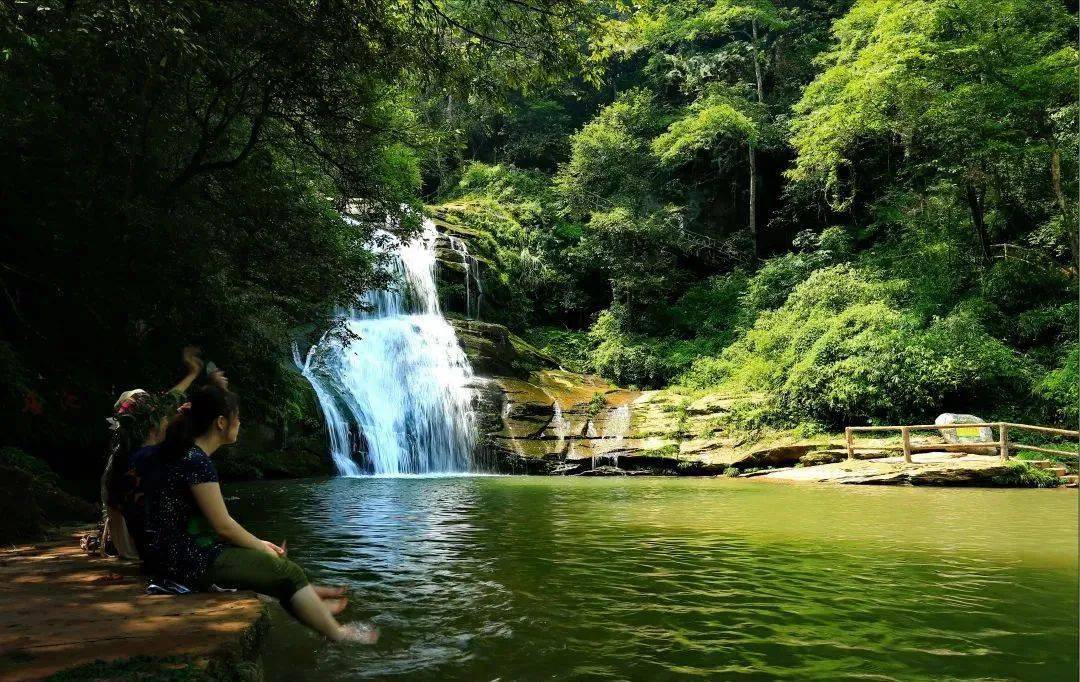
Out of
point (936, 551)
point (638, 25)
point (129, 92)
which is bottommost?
point (936, 551)

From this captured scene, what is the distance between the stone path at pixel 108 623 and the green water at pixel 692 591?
42 cm

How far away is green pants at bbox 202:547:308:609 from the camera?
3271 mm

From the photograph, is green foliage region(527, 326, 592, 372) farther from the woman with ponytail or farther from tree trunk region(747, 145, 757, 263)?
the woman with ponytail

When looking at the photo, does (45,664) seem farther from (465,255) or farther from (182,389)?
(465,255)

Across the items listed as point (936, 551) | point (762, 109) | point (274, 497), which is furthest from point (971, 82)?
point (274, 497)

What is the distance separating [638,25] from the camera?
7.77 metres

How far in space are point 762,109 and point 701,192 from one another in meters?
5.04

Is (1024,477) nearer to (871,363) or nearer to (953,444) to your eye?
(953,444)

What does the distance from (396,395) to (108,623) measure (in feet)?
59.0

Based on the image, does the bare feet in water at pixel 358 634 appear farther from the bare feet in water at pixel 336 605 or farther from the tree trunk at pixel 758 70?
the tree trunk at pixel 758 70

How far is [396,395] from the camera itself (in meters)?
20.8

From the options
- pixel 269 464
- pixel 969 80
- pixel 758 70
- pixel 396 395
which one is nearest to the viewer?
pixel 269 464

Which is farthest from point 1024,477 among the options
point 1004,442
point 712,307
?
point 712,307

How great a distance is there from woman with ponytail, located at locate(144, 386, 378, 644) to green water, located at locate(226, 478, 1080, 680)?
38cm
